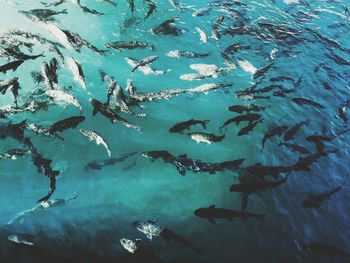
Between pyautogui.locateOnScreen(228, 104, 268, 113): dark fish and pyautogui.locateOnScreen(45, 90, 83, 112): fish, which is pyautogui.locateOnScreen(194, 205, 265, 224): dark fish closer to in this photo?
pyautogui.locateOnScreen(228, 104, 268, 113): dark fish

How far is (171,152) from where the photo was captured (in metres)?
8.20

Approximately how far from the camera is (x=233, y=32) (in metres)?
12.5

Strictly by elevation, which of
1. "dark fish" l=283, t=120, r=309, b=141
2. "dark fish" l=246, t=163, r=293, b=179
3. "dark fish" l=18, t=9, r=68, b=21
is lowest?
"dark fish" l=246, t=163, r=293, b=179

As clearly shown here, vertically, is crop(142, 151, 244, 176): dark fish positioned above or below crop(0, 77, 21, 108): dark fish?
below

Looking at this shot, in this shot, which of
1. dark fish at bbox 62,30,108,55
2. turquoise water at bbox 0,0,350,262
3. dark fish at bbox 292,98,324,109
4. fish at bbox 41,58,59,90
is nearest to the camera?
turquoise water at bbox 0,0,350,262

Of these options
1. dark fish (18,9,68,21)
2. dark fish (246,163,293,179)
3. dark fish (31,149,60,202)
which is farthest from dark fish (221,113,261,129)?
dark fish (18,9,68,21)

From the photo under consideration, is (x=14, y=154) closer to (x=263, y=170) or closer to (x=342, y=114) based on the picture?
(x=263, y=170)

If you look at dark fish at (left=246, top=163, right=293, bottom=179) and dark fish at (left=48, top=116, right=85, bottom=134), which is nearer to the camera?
dark fish at (left=48, top=116, right=85, bottom=134)

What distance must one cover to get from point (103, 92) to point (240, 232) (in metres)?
4.69

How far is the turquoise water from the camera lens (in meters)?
6.52

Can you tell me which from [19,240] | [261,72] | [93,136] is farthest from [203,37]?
[19,240]

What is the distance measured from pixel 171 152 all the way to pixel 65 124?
91.7 inches

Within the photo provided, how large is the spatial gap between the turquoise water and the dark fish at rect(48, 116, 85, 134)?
0.34 metres

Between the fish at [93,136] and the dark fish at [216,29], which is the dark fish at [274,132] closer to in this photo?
the fish at [93,136]
